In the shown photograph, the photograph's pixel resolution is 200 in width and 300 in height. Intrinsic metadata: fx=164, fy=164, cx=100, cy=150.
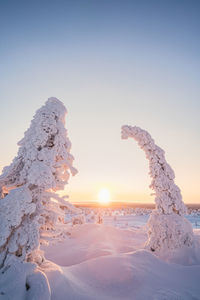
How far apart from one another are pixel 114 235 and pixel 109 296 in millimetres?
7392

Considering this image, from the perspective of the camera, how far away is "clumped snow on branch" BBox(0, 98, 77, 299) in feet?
9.03

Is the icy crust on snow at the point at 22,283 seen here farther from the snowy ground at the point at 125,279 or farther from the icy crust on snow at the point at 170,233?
the icy crust on snow at the point at 170,233

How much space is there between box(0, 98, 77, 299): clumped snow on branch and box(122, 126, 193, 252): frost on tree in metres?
3.97

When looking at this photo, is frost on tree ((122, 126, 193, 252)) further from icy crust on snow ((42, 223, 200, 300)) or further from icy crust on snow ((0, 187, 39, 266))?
icy crust on snow ((0, 187, 39, 266))

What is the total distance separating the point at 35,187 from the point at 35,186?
0.07 ft

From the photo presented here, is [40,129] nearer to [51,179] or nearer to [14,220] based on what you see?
[51,179]

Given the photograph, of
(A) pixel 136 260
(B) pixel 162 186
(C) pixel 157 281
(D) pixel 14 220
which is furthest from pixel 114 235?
(D) pixel 14 220

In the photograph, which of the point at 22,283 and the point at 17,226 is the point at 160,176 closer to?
the point at 17,226

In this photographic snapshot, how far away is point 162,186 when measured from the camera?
6.16 m

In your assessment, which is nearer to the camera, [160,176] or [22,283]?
[22,283]

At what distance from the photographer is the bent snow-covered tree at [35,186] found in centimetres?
276

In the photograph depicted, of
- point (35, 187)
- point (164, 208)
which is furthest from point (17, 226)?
point (164, 208)

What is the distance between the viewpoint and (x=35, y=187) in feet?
10.5

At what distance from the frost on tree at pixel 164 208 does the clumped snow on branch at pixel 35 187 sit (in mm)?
3970
